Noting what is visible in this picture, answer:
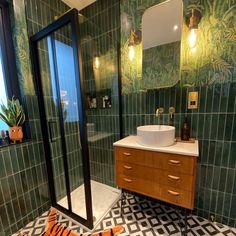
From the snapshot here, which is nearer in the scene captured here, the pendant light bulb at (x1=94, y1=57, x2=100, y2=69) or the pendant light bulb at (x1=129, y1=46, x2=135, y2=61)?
the pendant light bulb at (x1=129, y1=46, x2=135, y2=61)

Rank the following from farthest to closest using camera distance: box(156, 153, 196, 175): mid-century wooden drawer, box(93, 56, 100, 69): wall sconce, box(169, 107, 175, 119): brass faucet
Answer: box(93, 56, 100, 69): wall sconce, box(169, 107, 175, 119): brass faucet, box(156, 153, 196, 175): mid-century wooden drawer

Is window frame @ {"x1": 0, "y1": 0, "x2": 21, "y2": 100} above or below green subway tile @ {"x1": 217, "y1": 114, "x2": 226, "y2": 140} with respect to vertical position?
above

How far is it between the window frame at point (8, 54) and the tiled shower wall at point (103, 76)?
0.76m

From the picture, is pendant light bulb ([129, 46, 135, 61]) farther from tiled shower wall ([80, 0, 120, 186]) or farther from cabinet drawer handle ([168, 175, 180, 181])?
cabinet drawer handle ([168, 175, 180, 181])

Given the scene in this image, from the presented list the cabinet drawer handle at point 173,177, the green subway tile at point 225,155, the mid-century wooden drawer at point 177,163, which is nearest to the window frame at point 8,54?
the mid-century wooden drawer at point 177,163

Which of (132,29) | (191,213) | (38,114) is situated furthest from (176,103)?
(38,114)

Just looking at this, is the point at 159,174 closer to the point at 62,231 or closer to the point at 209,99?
the point at 209,99

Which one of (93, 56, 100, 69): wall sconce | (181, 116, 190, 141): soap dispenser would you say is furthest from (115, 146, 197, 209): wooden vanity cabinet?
(93, 56, 100, 69): wall sconce

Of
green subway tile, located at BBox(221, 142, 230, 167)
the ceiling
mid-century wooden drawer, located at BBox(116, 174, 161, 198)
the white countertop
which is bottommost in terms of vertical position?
mid-century wooden drawer, located at BBox(116, 174, 161, 198)

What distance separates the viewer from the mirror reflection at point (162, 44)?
1.39m

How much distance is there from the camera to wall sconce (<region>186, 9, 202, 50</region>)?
1296mm

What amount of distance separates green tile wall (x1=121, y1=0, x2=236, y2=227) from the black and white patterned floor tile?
126mm

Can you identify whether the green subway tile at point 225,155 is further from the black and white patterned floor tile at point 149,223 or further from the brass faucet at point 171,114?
the black and white patterned floor tile at point 149,223

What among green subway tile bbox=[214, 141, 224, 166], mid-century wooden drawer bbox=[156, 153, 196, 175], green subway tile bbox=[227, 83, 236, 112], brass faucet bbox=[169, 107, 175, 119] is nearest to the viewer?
mid-century wooden drawer bbox=[156, 153, 196, 175]
